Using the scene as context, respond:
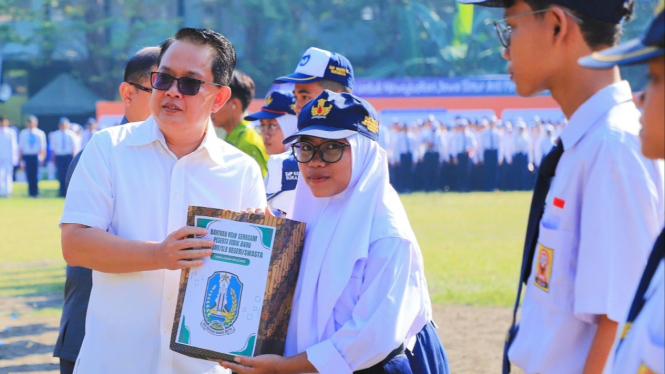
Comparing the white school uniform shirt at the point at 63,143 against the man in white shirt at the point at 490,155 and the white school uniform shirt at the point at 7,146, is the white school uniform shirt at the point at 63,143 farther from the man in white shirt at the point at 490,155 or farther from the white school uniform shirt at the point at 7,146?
the man in white shirt at the point at 490,155

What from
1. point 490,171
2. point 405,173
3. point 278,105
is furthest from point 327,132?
point 490,171

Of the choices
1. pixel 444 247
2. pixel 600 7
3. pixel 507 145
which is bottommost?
pixel 444 247

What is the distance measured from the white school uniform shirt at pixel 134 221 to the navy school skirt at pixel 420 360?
2.12ft

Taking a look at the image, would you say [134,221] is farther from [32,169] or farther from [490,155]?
[490,155]

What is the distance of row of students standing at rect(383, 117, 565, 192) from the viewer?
90.0 ft

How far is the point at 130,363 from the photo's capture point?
113 inches

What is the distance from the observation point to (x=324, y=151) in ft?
9.51

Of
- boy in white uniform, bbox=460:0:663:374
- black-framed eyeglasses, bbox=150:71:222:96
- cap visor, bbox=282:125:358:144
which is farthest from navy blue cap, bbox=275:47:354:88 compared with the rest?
boy in white uniform, bbox=460:0:663:374

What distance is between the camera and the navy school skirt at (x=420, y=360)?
9.12ft

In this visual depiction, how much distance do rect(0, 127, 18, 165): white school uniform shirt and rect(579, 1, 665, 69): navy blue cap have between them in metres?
24.4

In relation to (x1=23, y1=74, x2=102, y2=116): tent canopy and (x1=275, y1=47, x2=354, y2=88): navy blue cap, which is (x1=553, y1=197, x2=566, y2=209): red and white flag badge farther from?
(x1=23, y1=74, x2=102, y2=116): tent canopy

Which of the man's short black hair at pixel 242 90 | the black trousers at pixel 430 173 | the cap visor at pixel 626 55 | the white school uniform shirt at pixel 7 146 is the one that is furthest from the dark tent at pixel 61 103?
the cap visor at pixel 626 55

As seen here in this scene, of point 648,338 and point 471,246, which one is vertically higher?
point 648,338

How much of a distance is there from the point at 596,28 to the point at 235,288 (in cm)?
139
